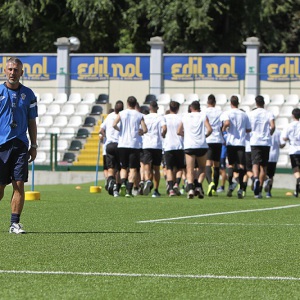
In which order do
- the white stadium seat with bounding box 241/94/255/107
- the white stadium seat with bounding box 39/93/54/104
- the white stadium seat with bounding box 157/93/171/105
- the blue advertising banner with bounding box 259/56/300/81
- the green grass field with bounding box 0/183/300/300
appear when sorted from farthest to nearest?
the white stadium seat with bounding box 39/93/54/104
the blue advertising banner with bounding box 259/56/300/81
the white stadium seat with bounding box 157/93/171/105
the white stadium seat with bounding box 241/94/255/107
the green grass field with bounding box 0/183/300/300

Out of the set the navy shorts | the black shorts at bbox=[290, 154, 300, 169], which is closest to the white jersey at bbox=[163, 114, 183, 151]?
the black shorts at bbox=[290, 154, 300, 169]

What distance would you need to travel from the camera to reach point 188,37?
163 ft

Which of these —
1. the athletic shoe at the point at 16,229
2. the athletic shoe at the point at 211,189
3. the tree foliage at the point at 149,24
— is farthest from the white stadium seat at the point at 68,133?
the athletic shoe at the point at 16,229

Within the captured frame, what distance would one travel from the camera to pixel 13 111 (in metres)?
12.7

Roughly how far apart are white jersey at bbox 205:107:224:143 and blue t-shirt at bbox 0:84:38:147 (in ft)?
38.8

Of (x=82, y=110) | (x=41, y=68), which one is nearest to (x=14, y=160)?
(x=82, y=110)

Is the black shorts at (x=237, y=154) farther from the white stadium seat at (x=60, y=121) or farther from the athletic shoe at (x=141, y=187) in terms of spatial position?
the white stadium seat at (x=60, y=121)

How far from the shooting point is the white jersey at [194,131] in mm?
22766

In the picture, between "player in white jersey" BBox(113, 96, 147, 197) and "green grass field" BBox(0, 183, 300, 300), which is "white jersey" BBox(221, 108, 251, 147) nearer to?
"player in white jersey" BBox(113, 96, 147, 197)

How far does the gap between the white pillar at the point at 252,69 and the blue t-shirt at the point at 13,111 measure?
2748cm

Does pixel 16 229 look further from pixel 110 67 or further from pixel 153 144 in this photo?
pixel 110 67

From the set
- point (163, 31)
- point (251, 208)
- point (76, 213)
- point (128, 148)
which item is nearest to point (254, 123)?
point (128, 148)

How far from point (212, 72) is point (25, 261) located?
31.1 meters

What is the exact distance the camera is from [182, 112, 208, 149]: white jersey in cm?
2277
